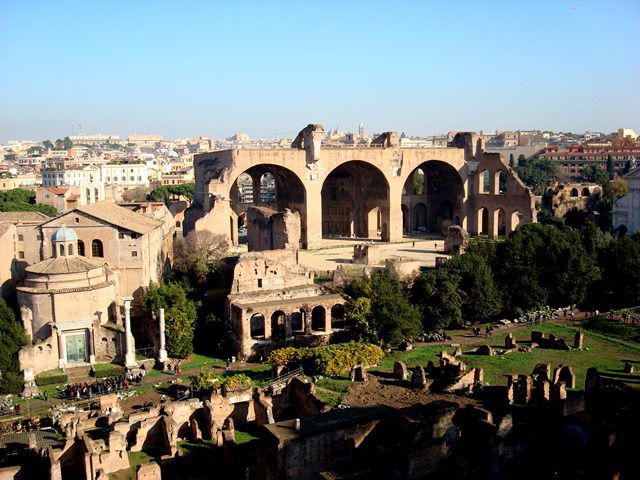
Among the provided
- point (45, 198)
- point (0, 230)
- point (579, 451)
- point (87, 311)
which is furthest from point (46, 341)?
point (45, 198)

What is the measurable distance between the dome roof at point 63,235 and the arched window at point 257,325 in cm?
800

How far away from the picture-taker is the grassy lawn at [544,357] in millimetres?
22641

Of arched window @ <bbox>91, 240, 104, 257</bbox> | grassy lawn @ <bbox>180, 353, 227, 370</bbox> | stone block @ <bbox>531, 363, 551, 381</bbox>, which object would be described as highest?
arched window @ <bbox>91, 240, 104, 257</bbox>

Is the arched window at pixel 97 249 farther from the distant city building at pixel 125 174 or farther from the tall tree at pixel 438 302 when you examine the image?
the distant city building at pixel 125 174

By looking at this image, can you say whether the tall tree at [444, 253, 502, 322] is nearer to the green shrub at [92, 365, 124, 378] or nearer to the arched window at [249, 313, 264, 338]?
the arched window at [249, 313, 264, 338]

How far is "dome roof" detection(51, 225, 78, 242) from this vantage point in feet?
89.0

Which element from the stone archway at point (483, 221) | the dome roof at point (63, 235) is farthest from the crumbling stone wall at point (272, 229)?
the stone archway at point (483, 221)

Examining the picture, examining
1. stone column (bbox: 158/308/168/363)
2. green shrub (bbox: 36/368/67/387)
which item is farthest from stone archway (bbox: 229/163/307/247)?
green shrub (bbox: 36/368/67/387)

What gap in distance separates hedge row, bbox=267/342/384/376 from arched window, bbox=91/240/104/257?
936 centimetres

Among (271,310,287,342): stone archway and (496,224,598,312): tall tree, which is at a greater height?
(496,224,598,312): tall tree

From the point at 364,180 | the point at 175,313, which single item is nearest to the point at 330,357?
the point at 175,313

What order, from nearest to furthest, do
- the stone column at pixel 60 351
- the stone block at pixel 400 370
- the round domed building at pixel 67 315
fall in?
the stone block at pixel 400 370 < the stone column at pixel 60 351 < the round domed building at pixel 67 315

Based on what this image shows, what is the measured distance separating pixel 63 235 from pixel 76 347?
176 inches

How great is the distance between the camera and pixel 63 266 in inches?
1048
